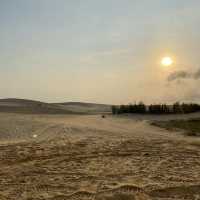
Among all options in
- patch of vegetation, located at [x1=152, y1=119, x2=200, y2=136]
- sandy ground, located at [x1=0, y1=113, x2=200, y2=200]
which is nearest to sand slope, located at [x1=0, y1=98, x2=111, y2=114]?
patch of vegetation, located at [x1=152, y1=119, x2=200, y2=136]

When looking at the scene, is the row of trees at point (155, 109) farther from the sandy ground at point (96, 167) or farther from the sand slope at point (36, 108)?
the sandy ground at point (96, 167)

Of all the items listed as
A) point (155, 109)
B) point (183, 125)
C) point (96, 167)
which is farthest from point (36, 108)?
point (96, 167)

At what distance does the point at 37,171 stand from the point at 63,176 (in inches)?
32.5

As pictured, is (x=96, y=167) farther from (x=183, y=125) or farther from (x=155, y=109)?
(x=155, y=109)

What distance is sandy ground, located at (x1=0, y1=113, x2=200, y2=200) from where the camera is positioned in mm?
7316

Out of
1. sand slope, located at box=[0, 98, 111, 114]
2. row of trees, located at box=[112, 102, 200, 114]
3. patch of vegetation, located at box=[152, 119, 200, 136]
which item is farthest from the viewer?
sand slope, located at box=[0, 98, 111, 114]

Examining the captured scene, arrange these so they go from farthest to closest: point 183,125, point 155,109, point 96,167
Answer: point 155,109, point 183,125, point 96,167

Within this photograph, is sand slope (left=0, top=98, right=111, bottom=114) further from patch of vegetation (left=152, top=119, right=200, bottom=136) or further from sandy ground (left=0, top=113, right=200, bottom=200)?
sandy ground (left=0, top=113, right=200, bottom=200)

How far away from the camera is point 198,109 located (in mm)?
27500

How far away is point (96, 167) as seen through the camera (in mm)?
9234

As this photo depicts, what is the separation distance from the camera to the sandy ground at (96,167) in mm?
7316

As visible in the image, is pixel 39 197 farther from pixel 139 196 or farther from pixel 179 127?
pixel 179 127

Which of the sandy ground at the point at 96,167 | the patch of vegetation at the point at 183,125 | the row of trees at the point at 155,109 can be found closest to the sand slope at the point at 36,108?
the row of trees at the point at 155,109

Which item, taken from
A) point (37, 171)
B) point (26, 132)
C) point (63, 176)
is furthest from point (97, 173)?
point (26, 132)
